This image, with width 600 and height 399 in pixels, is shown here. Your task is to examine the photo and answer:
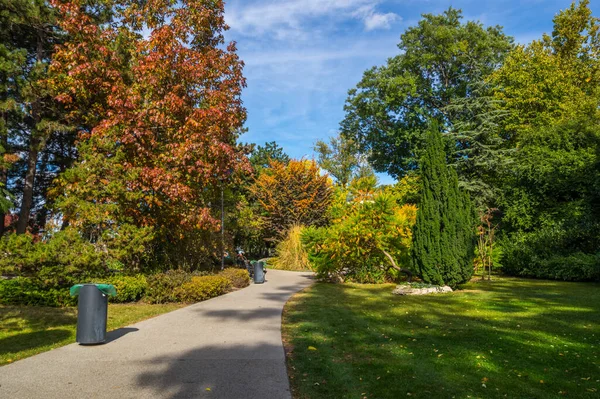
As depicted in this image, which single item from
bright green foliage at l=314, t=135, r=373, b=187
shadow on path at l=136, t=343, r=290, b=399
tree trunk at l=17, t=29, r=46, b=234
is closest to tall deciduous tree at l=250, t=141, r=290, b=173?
bright green foliage at l=314, t=135, r=373, b=187

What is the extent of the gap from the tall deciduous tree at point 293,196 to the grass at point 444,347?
51.5ft

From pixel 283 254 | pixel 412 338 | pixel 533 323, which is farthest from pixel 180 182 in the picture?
pixel 283 254

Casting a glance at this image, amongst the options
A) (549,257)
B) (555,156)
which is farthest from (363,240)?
(555,156)

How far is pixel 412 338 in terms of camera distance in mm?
6316

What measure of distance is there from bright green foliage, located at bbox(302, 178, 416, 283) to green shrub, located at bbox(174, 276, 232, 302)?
454cm

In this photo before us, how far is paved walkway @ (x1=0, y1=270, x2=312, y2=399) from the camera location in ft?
13.1

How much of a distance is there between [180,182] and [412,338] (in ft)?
25.7

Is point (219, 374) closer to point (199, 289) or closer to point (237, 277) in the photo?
point (199, 289)

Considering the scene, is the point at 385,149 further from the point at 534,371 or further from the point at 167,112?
the point at 534,371

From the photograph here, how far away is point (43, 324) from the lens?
768 cm

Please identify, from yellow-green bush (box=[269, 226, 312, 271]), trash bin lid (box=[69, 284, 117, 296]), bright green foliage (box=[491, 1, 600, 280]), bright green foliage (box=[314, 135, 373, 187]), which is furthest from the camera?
bright green foliage (box=[314, 135, 373, 187])

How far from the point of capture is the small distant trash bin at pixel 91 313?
19.2 ft

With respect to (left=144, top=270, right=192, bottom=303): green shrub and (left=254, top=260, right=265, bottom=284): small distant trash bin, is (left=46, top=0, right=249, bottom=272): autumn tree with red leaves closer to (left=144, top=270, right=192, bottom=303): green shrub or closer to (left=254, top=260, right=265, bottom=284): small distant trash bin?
(left=144, top=270, right=192, bottom=303): green shrub

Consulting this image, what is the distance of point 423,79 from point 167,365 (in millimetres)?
29301
